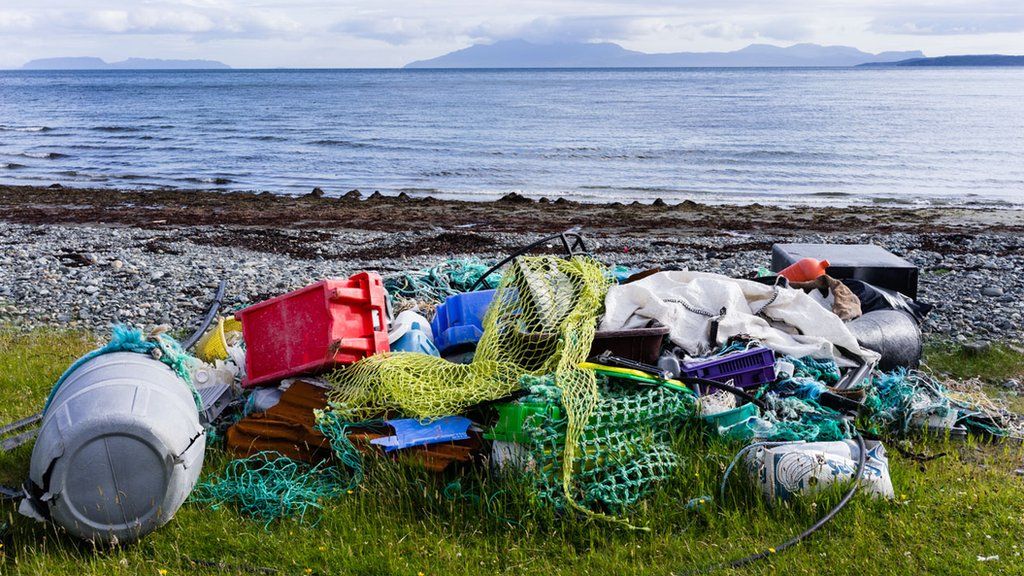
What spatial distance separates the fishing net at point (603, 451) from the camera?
4625 mm

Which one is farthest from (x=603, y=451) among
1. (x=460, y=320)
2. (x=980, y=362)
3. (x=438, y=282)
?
(x=980, y=362)

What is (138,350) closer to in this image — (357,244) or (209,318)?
(209,318)

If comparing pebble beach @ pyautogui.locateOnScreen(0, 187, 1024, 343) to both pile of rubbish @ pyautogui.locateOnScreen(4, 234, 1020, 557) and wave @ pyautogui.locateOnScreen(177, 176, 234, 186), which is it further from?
wave @ pyautogui.locateOnScreen(177, 176, 234, 186)

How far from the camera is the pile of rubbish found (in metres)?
4.23

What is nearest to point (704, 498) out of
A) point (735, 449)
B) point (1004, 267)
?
point (735, 449)

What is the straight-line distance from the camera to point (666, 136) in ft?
144

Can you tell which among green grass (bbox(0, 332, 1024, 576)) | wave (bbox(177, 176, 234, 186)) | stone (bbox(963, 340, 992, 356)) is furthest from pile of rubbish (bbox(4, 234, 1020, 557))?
wave (bbox(177, 176, 234, 186))

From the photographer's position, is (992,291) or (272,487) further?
(992,291)

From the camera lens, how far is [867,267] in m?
8.18

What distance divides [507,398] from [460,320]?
1568mm

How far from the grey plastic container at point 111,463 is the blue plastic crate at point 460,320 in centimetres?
226

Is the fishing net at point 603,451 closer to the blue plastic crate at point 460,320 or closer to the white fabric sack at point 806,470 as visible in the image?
the white fabric sack at point 806,470

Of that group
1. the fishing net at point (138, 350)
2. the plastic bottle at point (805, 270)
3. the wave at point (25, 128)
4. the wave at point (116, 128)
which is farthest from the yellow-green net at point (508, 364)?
the wave at point (25, 128)

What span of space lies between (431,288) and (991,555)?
16.7 ft
